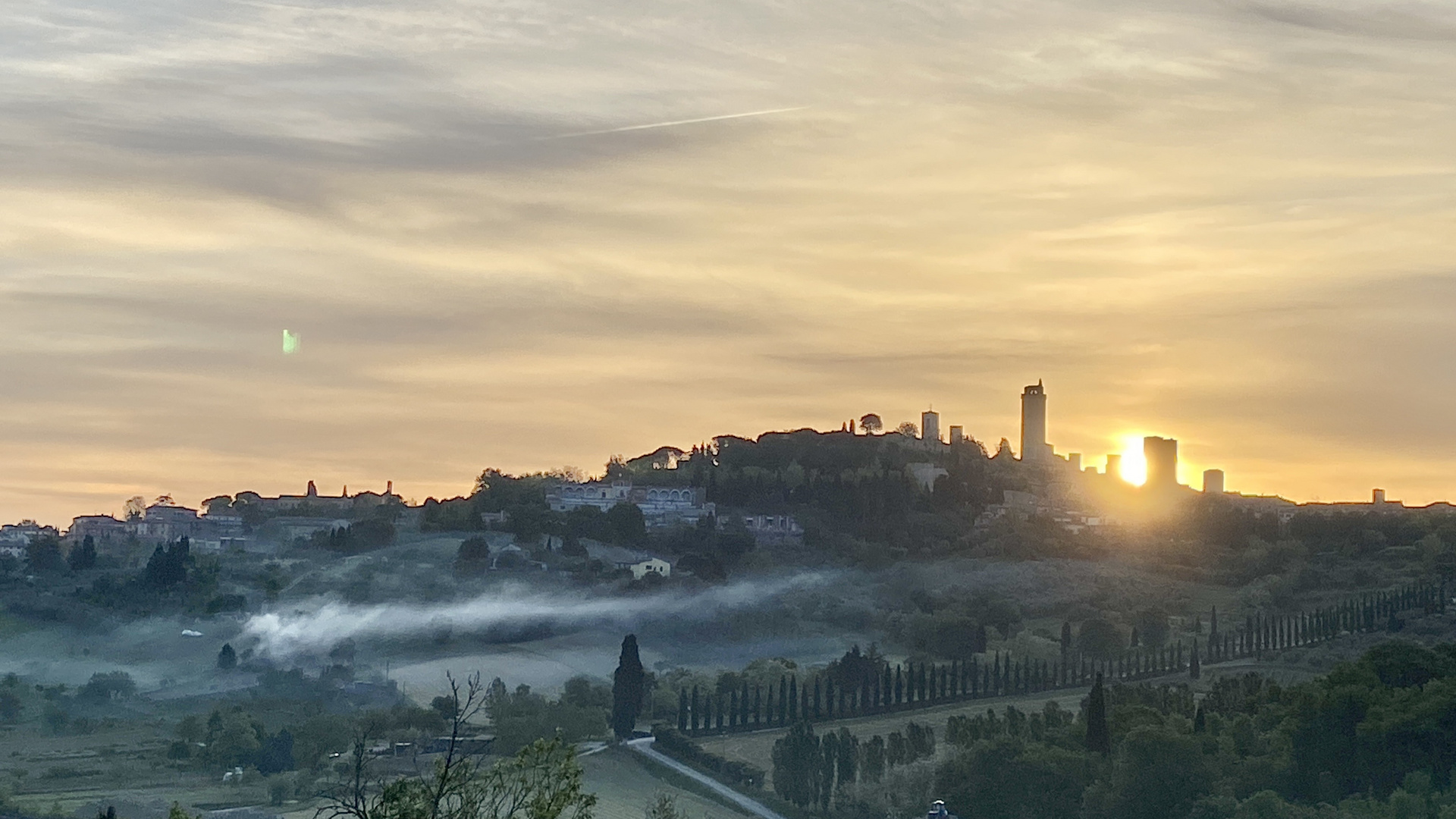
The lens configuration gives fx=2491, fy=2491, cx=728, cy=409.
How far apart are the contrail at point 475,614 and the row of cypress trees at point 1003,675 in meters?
32.2

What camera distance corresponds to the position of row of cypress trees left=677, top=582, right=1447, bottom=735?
128m

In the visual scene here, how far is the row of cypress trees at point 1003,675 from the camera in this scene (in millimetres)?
128375

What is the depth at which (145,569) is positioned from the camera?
197 metres

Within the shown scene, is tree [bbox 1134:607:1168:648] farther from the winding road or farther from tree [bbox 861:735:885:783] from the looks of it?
tree [bbox 861:735:885:783]

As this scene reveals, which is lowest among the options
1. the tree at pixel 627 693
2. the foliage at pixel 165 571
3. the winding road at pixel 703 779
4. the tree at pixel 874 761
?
the winding road at pixel 703 779

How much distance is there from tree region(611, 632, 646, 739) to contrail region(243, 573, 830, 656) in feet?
151

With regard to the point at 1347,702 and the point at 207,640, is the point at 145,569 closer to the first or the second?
the point at 207,640

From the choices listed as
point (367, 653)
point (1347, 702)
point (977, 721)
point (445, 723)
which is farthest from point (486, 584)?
point (1347, 702)

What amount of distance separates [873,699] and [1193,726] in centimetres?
3904

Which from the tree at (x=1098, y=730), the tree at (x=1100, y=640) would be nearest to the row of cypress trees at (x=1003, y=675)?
the tree at (x=1100, y=640)

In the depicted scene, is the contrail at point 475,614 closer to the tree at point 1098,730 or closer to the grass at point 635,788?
the grass at point 635,788

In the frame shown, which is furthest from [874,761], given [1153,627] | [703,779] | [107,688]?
[107,688]

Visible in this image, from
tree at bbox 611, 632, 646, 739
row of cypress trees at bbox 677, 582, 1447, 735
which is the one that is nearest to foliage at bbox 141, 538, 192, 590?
row of cypress trees at bbox 677, 582, 1447, 735

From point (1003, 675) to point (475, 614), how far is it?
51.3 meters
